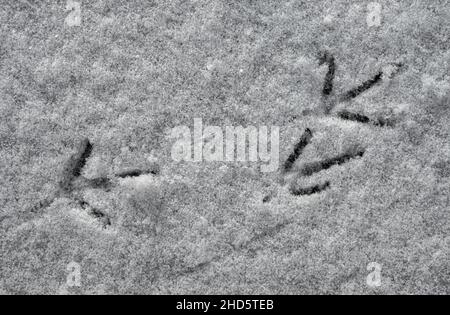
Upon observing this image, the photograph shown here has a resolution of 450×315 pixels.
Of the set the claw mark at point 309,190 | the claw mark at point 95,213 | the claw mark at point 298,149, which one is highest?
the claw mark at point 298,149

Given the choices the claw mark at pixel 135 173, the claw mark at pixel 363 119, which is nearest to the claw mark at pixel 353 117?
the claw mark at pixel 363 119

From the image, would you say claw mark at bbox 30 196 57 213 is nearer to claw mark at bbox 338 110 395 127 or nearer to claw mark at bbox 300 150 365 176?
claw mark at bbox 300 150 365 176

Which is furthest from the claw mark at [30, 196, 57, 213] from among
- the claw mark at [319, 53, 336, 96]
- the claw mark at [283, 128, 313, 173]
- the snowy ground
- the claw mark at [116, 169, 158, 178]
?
the claw mark at [319, 53, 336, 96]

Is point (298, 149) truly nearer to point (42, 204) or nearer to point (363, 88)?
point (363, 88)

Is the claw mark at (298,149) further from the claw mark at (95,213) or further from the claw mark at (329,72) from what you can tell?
the claw mark at (95,213)

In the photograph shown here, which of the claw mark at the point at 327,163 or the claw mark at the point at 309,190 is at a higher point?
the claw mark at the point at 327,163
